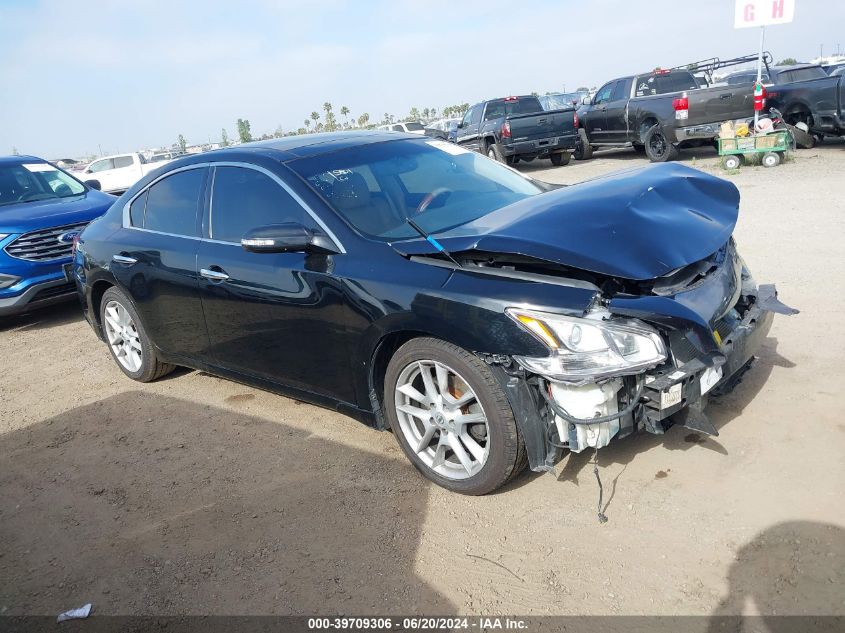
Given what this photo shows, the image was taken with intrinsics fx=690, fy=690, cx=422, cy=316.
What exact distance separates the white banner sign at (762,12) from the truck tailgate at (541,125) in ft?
13.0

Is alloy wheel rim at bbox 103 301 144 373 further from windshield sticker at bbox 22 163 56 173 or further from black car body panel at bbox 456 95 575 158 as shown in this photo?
black car body panel at bbox 456 95 575 158

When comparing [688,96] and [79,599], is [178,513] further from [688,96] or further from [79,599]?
[688,96]

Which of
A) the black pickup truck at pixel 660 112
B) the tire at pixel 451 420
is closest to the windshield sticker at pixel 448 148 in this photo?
the tire at pixel 451 420

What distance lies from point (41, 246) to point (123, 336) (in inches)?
108

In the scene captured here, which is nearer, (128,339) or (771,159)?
(128,339)

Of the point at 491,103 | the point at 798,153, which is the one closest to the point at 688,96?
the point at 798,153

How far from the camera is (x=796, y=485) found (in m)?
3.03

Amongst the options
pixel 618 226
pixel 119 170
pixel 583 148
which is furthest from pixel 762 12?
pixel 119 170

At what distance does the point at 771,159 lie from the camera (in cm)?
1231

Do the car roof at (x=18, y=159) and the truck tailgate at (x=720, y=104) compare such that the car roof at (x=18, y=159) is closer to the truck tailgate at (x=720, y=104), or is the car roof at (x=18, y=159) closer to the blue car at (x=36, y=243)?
the blue car at (x=36, y=243)

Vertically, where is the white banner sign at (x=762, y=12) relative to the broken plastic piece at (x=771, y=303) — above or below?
above

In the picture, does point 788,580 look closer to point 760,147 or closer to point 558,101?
point 760,147

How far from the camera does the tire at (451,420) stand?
9.92 ft

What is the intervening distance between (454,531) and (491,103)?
628 inches
